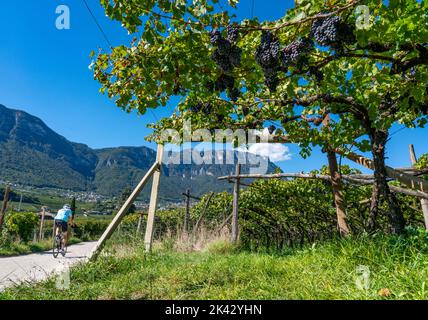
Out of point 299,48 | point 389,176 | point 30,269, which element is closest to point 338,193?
point 389,176

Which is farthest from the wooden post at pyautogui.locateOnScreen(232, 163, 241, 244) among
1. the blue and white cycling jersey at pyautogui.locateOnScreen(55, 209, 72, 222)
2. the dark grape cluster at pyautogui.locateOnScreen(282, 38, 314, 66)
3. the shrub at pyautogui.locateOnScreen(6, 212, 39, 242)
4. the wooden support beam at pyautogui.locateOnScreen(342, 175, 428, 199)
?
the shrub at pyautogui.locateOnScreen(6, 212, 39, 242)

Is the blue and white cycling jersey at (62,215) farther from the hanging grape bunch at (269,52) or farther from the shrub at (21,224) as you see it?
the hanging grape bunch at (269,52)

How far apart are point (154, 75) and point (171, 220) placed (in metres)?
21.0

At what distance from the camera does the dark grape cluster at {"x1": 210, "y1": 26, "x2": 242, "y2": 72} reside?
2.86 meters

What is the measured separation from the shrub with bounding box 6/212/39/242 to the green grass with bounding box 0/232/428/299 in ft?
56.9

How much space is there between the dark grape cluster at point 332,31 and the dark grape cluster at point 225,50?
71cm

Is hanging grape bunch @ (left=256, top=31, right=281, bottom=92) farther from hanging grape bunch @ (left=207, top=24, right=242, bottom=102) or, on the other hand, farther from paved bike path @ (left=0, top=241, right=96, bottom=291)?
paved bike path @ (left=0, top=241, right=96, bottom=291)

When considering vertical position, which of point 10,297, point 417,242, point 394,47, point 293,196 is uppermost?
point 394,47

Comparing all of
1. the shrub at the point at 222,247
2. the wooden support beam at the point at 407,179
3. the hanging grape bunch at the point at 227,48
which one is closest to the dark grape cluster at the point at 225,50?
the hanging grape bunch at the point at 227,48

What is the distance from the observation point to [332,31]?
247 centimetres

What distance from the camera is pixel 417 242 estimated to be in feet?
12.1

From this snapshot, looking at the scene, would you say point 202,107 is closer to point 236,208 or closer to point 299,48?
point 299,48
